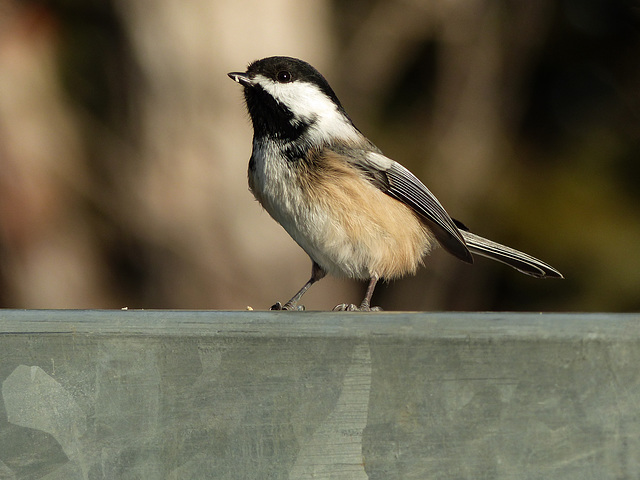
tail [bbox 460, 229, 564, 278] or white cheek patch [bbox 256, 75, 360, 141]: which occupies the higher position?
white cheek patch [bbox 256, 75, 360, 141]

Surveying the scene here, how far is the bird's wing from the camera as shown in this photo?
2.46 m

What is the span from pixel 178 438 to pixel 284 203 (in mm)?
1315

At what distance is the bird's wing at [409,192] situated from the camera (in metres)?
2.46

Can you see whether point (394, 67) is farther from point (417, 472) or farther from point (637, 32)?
point (417, 472)

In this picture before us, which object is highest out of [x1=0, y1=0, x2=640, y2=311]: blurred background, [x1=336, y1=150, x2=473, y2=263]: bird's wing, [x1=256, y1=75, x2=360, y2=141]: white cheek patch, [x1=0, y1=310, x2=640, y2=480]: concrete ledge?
[x1=0, y1=0, x2=640, y2=311]: blurred background

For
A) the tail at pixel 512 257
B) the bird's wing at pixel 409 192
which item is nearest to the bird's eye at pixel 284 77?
the bird's wing at pixel 409 192

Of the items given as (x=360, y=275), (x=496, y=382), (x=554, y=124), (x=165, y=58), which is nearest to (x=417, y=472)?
(x=496, y=382)

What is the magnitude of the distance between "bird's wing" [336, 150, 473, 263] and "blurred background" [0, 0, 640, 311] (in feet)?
5.67

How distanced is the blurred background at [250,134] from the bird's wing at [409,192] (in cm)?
173

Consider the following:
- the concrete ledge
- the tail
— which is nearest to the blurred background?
the tail

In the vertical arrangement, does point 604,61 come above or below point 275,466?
above

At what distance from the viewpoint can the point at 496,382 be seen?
100 centimetres

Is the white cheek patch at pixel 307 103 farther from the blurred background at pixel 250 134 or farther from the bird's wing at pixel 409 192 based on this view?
the blurred background at pixel 250 134

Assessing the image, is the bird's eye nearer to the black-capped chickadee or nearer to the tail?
the black-capped chickadee
